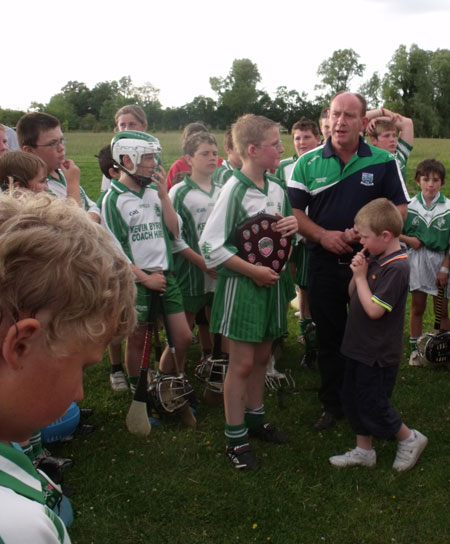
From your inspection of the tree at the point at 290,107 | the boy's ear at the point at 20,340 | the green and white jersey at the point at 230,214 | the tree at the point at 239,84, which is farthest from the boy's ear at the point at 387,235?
the tree at the point at 239,84

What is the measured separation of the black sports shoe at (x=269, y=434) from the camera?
436cm

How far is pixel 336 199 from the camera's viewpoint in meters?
4.40

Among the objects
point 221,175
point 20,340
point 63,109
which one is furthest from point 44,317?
point 63,109

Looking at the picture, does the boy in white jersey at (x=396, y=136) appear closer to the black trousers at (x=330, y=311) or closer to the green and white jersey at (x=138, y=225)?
the black trousers at (x=330, y=311)

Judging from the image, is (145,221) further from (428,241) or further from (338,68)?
(338,68)

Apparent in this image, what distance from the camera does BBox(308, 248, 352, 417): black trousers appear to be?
14.8 ft

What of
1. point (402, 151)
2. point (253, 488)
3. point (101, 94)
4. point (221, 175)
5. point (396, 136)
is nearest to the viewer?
point (253, 488)

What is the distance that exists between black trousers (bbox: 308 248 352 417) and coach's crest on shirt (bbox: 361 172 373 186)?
24.3 inches

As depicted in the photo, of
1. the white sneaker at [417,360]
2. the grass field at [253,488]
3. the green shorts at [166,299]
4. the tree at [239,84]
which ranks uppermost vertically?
the tree at [239,84]

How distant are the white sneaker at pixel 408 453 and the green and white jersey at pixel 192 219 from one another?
233 cm

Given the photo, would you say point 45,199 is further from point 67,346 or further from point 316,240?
point 316,240

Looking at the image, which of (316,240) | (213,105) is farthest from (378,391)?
(213,105)

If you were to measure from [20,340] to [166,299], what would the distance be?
376 centimetres

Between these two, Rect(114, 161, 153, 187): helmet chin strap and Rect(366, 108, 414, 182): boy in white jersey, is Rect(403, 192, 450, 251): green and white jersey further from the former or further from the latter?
Rect(114, 161, 153, 187): helmet chin strap
